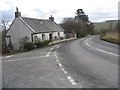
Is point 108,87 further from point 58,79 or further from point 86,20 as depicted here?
point 86,20

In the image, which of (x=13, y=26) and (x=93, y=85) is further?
(x=13, y=26)

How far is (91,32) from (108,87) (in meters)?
82.7

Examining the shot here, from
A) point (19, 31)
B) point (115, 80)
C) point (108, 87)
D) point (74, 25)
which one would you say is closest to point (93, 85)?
point (108, 87)

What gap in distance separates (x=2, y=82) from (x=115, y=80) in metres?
4.55

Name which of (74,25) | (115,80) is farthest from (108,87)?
(74,25)

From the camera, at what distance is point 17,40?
108ft

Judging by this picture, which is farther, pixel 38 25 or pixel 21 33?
pixel 38 25

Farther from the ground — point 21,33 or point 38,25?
point 38,25

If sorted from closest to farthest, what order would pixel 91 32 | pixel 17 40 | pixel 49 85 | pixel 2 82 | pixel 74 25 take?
1. pixel 49 85
2. pixel 2 82
3. pixel 17 40
4. pixel 74 25
5. pixel 91 32

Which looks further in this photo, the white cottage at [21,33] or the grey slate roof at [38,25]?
the grey slate roof at [38,25]

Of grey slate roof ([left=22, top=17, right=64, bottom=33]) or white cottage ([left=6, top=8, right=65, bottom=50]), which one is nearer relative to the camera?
white cottage ([left=6, top=8, right=65, bottom=50])

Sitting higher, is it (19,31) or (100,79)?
(19,31)

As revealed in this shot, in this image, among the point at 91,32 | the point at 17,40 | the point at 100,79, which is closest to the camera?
the point at 100,79

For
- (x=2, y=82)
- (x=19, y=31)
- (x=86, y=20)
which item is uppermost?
(x=86, y=20)
